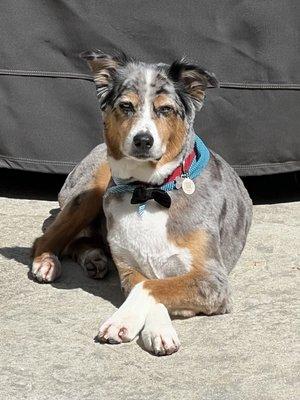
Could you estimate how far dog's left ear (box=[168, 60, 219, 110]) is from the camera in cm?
494

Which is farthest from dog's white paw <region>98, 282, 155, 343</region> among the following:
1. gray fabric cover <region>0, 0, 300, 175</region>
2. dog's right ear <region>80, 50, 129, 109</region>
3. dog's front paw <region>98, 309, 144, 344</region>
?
gray fabric cover <region>0, 0, 300, 175</region>

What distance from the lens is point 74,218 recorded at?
5668mm

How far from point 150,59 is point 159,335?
2.51m

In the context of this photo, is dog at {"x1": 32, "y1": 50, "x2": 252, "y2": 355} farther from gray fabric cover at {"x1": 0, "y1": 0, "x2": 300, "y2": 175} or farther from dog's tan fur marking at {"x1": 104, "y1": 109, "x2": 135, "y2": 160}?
gray fabric cover at {"x1": 0, "y1": 0, "x2": 300, "y2": 175}

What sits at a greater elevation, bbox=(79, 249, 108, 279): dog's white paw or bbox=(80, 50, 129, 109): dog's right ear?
bbox=(80, 50, 129, 109): dog's right ear

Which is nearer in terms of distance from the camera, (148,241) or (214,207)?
(148,241)

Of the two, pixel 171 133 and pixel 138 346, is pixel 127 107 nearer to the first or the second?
pixel 171 133

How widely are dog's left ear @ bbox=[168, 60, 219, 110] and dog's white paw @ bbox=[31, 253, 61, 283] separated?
44.6 inches

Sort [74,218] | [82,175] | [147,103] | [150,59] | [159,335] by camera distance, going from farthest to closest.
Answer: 1. [150,59]
2. [82,175]
3. [74,218]
4. [147,103]
5. [159,335]

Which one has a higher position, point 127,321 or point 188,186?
point 188,186

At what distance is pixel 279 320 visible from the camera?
4.80 metres

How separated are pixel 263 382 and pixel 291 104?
2.71 meters

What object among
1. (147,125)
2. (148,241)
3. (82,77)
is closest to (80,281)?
(148,241)

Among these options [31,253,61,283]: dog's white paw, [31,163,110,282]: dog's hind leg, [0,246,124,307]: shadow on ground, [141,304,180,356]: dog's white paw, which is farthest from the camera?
[31,163,110,282]: dog's hind leg
